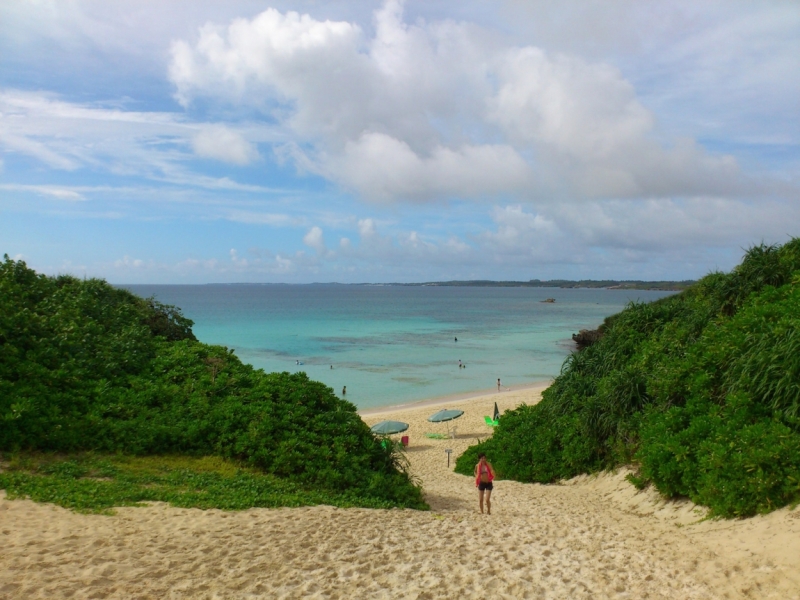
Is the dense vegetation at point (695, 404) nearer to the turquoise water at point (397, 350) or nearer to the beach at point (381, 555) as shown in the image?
the beach at point (381, 555)

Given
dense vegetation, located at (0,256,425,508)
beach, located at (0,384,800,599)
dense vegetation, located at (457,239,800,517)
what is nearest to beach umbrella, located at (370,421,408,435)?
dense vegetation, located at (457,239,800,517)

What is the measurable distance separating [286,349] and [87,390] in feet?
142

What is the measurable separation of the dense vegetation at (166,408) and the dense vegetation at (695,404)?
438 centimetres

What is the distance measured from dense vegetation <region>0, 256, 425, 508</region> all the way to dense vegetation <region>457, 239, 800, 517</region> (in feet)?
14.4

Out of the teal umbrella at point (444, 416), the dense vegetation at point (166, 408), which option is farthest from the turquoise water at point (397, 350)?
the dense vegetation at point (166, 408)

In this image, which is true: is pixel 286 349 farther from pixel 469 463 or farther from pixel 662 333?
pixel 662 333

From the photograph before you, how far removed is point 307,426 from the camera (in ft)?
34.4

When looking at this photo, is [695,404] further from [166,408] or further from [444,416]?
[444,416]

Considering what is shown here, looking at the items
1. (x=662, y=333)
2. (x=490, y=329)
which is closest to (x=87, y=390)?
(x=662, y=333)

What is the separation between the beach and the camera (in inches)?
215

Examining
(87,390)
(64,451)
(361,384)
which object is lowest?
(361,384)

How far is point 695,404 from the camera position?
31.1 feet

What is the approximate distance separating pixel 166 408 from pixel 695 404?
9.45m

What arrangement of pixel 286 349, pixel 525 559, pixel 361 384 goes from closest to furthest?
1. pixel 525 559
2. pixel 361 384
3. pixel 286 349
